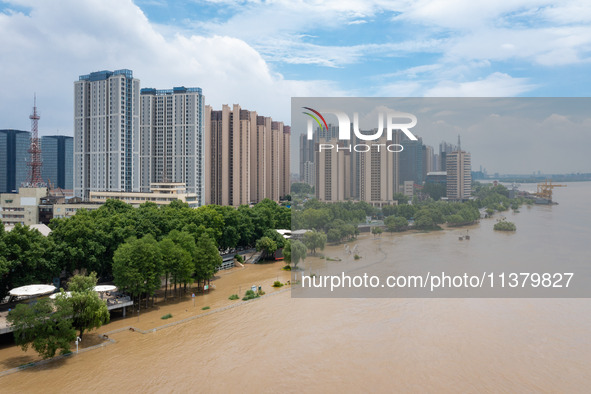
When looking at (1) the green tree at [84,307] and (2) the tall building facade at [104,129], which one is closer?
(1) the green tree at [84,307]

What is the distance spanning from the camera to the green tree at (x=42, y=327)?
4.49 metres

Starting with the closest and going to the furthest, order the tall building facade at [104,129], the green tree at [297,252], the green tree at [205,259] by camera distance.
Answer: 1. the green tree at [205,259]
2. the green tree at [297,252]
3. the tall building facade at [104,129]

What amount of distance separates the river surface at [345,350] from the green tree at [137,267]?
0.43 metres

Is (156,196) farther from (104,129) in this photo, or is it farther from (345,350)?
(345,350)

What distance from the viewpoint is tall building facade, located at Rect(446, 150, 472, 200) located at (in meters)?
9.07

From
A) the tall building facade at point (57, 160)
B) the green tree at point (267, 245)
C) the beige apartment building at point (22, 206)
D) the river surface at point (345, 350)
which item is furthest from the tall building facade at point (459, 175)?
the tall building facade at point (57, 160)

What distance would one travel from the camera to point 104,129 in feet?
56.1

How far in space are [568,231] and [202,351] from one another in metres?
7.73

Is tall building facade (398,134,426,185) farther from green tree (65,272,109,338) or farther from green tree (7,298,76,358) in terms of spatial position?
green tree (7,298,76,358)

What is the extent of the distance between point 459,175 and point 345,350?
5785 millimetres

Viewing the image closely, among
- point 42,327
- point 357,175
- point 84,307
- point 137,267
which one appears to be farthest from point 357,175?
point 42,327

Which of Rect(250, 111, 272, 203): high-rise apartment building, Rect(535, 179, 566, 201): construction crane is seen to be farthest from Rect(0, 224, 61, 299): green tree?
Rect(250, 111, 272, 203): high-rise apartment building

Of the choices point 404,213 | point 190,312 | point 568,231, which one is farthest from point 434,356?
point 568,231

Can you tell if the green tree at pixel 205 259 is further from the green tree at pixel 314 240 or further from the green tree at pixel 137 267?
the green tree at pixel 314 240
